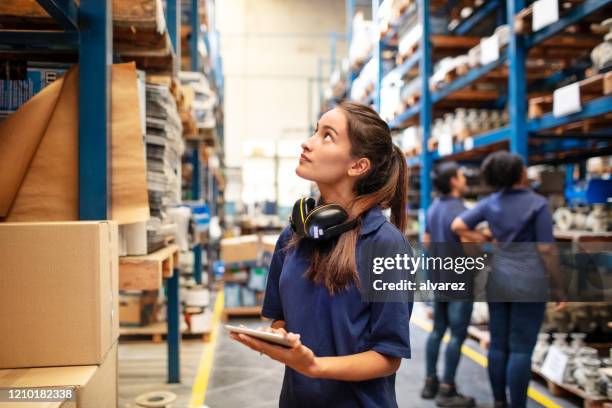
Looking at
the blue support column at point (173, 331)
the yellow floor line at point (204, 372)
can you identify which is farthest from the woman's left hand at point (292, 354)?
the blue support column at point (173, 331)

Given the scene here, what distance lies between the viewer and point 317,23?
656 inches

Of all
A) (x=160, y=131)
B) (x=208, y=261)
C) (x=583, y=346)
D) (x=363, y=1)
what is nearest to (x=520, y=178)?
(x=583, y=346)

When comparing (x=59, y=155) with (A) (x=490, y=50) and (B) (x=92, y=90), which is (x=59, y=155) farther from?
(A) (x=490, y=50)

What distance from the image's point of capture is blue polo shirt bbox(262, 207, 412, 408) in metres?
1.46

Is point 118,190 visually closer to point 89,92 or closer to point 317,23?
point 89,92

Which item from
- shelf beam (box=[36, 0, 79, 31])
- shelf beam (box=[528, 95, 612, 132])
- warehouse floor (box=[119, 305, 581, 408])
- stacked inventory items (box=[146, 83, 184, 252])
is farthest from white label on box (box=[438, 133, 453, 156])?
shelf beam (box=[36, 0, 79, 31])

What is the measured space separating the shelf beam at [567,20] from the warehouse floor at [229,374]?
2765mm

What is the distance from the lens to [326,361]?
4.58 feet

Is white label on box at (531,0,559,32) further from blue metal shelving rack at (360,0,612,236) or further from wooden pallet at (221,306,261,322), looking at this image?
wooden pallet at (221,306,261,322)

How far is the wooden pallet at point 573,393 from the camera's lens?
3.63 m

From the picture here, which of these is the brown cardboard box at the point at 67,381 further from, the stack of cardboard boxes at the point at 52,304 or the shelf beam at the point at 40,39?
the shelf beam at the point at 40,39

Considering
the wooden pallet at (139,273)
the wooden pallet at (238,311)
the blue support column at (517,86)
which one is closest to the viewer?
the wooden pallet at (139,273)

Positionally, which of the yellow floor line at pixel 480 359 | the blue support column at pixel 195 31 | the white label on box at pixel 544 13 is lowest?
the yellow floor line at pixel 480 359

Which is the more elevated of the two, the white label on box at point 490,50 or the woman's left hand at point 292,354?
the white label on box at point 490,50
